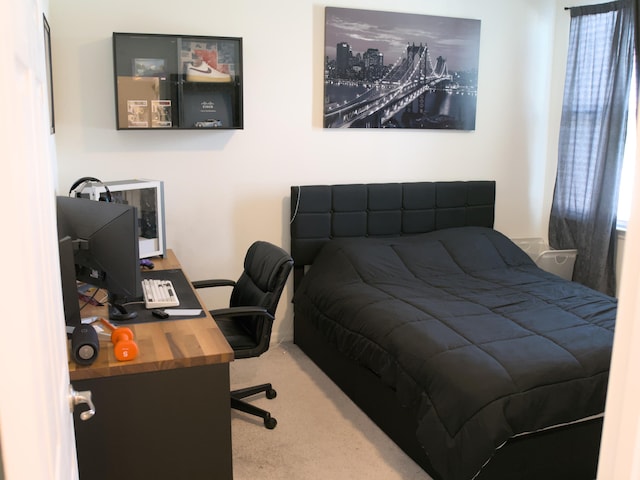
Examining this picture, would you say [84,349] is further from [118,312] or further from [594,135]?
[594,135]

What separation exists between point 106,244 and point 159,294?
0.43 metres

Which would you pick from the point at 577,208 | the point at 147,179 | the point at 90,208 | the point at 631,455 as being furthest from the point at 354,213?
the point at 631,455

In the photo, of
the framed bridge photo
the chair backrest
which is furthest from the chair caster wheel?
the framed bridge photo

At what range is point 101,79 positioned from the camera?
3.49 metres

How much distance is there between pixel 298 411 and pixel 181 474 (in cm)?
120

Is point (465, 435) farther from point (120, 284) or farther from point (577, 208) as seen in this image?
point (577, 208)

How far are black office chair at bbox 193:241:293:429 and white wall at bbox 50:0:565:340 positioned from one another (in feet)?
2.52

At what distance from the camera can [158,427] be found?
2.03 meters

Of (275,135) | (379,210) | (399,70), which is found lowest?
(379,210)

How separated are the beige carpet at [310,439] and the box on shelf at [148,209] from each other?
93cm

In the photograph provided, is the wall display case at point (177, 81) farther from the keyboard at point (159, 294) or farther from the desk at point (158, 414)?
the desk at point (158, 414)

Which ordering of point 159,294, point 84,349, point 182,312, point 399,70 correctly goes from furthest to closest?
point 399,70, point 159,294, point 182,312, point 84,349

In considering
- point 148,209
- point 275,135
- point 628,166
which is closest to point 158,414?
point 148,209

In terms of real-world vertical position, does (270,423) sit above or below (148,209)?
below
